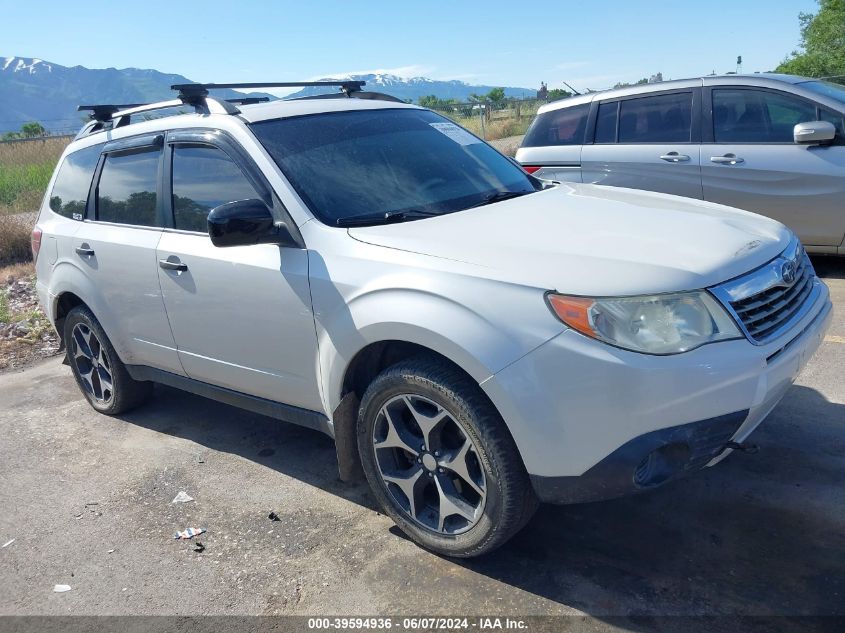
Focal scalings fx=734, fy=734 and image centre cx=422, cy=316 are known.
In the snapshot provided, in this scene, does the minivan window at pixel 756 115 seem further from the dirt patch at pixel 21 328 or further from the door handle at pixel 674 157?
the dirt patch at pixel 21 328

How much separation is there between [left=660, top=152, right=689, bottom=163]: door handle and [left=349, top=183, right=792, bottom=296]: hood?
3.24 meters

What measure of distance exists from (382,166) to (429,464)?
150cm

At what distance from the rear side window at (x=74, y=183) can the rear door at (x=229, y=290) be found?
3.34ft

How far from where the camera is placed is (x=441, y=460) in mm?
2898

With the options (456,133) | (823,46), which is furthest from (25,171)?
(823,46)

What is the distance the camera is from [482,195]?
12.1ft

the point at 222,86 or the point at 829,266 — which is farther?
the point at 829,266

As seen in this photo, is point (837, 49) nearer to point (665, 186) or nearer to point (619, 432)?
point (665, 186)

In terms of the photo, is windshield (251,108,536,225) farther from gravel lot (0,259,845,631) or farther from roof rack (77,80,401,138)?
gravel lot (0,259,845,631)

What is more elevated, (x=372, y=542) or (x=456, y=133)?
(x=456, y=133)

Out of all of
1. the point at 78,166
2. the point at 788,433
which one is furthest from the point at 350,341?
the point at 78,166

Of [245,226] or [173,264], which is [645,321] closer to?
[245,226]

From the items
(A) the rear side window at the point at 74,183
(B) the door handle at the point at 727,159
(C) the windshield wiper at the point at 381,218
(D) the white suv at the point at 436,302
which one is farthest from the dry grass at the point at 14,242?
(B) the door handle at the point at 727,159

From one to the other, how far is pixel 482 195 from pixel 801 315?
155 cm
